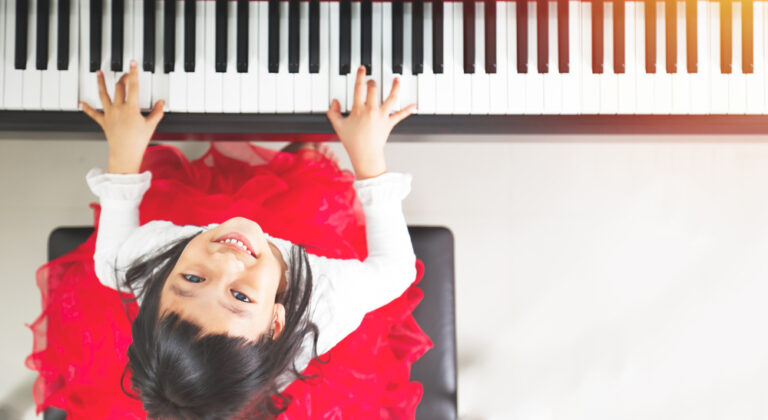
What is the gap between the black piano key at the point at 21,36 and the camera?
0.96 meters

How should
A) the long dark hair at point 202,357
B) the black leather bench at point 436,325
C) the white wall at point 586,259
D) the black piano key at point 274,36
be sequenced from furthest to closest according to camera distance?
the white wall at point 586,259
the black leather bench at point 436,325
the black piano key at point 274,36
the long dark hair at point 202,357

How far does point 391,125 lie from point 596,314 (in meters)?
0.90

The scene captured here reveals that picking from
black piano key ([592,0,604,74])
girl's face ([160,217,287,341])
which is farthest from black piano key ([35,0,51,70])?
black piano key ([592,0,604,74])

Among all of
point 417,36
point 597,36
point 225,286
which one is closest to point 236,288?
point 225,286

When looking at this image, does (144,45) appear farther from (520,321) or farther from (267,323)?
(520,321)

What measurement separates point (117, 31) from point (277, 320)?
58 cm

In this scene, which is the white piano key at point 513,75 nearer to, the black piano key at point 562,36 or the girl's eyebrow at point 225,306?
the black piano key at point 562,36

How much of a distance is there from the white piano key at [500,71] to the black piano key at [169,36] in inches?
22.3

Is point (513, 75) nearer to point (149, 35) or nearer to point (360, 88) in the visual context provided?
point (360, 88)

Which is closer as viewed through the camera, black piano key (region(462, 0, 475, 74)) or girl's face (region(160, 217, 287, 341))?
girl's face (region(160, 217, 287, 341))

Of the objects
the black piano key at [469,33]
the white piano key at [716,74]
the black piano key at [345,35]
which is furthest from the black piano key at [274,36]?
the white piano key at [716,74]

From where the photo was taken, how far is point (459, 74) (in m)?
1.00

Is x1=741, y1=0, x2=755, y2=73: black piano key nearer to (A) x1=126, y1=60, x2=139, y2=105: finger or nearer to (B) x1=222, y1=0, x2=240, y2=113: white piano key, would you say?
(B) x1=222, y1=0, x2=240, y2=113: white piano key

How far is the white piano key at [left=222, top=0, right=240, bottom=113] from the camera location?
0.98 metres
